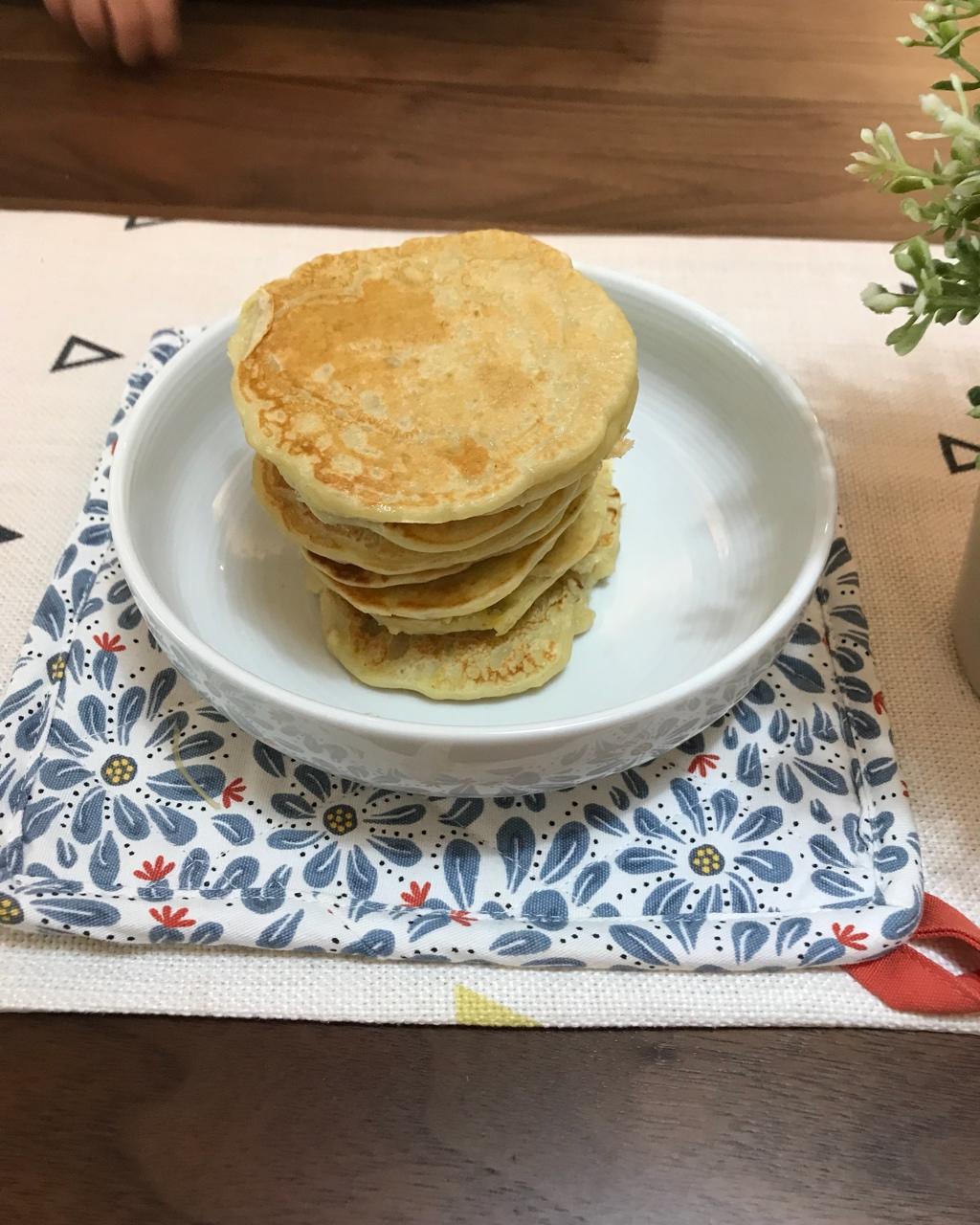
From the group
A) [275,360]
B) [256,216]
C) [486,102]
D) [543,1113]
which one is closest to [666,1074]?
[543,1113]

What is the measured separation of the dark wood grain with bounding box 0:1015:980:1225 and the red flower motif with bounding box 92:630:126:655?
40cm

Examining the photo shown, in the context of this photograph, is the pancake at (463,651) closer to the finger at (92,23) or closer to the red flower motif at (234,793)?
the red flower motif at (234,793)

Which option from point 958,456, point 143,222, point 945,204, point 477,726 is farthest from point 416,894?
point 143,222

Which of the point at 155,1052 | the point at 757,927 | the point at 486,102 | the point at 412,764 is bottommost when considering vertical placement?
the point at 155,1052

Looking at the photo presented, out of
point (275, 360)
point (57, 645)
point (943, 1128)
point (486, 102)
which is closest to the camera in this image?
point (943, 1128)

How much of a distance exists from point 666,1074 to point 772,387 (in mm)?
762

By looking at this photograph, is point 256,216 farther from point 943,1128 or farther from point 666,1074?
point 943,1128

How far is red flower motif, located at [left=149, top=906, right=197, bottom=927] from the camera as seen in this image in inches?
33.2

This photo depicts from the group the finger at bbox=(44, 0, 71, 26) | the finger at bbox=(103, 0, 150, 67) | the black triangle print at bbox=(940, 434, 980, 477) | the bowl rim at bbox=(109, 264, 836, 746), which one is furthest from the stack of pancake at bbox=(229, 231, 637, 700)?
the finger at bbox=(44, 0, 71, 26)

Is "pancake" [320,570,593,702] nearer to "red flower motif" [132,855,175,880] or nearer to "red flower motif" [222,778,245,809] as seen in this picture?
"red flower motif" [222,778,245,809]

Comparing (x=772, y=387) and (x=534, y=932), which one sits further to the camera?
→ (x=772, y=387)

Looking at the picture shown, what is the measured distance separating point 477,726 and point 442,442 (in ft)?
0.89

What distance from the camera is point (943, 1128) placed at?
2.51ft

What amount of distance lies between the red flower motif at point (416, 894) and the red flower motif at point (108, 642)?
1.46ft
